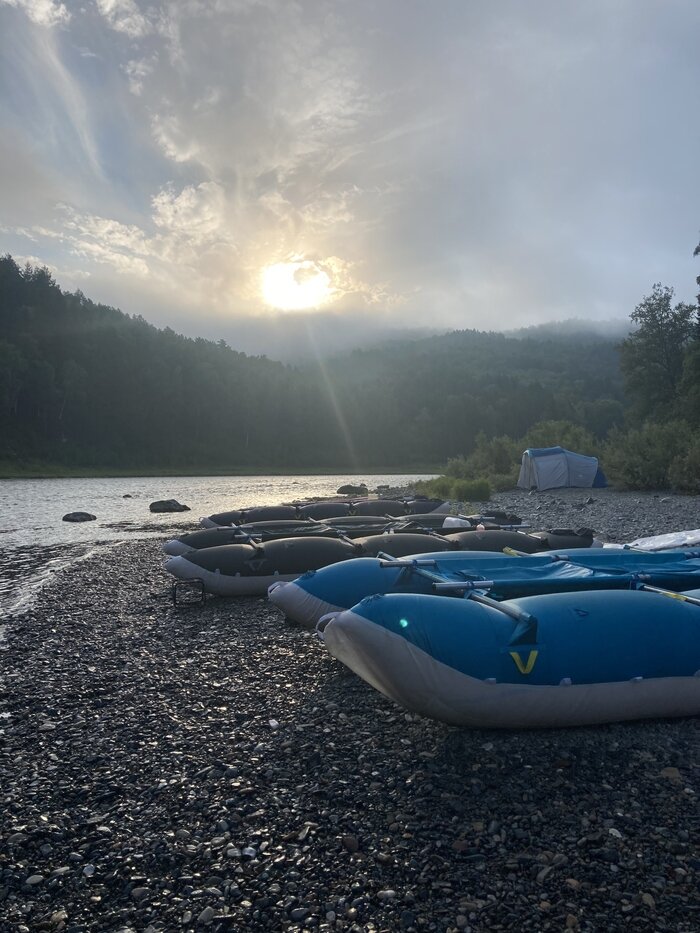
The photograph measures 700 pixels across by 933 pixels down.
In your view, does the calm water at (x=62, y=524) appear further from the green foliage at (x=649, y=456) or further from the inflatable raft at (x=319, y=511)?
the green foliage at (x=649, y=456)

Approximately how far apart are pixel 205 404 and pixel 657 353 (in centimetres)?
6793

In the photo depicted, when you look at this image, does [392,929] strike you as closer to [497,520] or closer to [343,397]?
[497,520]

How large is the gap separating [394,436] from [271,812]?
345ft

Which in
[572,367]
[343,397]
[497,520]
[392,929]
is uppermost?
[572,367]

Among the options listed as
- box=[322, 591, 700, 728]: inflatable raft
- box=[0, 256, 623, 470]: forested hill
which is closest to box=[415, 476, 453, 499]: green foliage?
box=[322, 591, 700, 728]: inflatable raft

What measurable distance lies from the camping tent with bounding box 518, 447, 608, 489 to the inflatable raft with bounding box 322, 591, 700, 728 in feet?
93.3

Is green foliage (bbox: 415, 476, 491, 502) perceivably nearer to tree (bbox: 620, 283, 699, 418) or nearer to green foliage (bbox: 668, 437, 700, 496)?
green foliage (bbox: 668, 437, 700, 496)

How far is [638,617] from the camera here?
6.26 m

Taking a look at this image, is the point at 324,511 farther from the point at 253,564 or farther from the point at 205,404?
the point at 205,404

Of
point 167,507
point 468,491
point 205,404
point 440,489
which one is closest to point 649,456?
point 468,491

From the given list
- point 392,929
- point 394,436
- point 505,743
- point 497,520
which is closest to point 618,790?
point 505,743

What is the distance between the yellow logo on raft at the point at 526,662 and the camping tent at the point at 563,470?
29292 mm

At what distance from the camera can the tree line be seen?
271 ft

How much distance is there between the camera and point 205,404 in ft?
330
